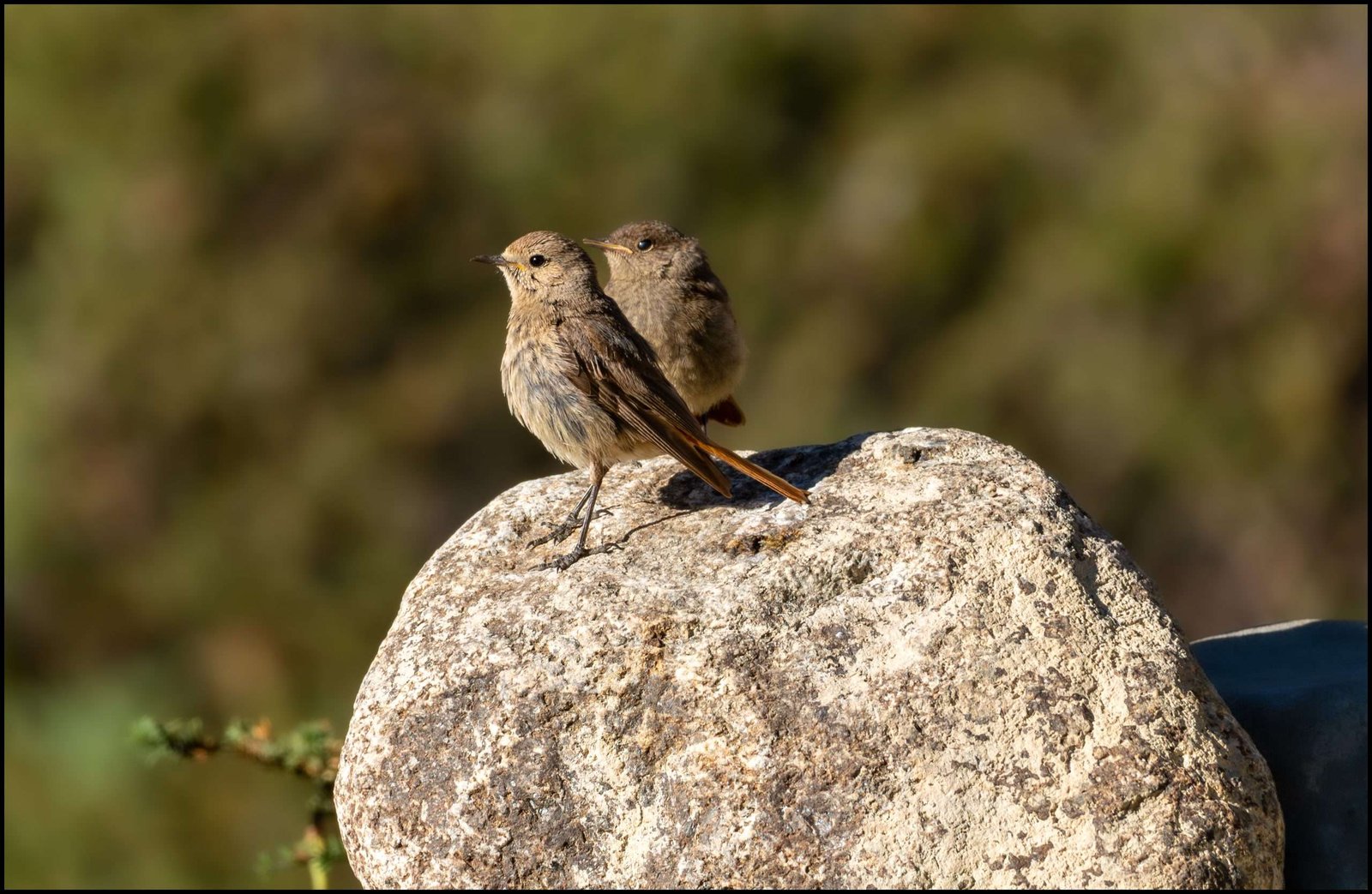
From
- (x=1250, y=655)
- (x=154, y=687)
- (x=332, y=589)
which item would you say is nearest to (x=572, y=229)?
(x=332, y=589)

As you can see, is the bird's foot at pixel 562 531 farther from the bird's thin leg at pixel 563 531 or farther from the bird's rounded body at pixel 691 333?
the bird's rounded body at pixel 691 333

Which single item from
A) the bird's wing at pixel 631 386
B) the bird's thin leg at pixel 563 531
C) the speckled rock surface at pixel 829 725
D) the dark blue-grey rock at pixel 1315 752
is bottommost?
the dark blue-grey rock at pixel 1315 752

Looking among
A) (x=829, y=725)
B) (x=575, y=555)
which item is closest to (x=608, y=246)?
(x=575, y=555)

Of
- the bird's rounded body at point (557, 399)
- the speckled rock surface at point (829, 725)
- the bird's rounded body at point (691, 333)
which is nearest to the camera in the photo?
the speckled rock surface at point (829, 725)

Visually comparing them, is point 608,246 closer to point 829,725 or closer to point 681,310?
point 681,310

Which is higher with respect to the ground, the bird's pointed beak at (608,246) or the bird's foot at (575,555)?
the bird's pointed beak at (608,246)

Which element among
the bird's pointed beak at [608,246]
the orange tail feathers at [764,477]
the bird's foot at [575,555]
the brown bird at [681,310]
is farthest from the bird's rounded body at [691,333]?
the bird's foot at [575,555]

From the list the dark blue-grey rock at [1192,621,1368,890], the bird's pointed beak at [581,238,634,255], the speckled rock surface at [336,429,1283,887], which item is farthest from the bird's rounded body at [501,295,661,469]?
the dark blue-grey rock at [1192,621,1368,890]

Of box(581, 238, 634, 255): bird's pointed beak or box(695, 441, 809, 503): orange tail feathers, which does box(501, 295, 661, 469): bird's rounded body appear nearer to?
box(695, 441, 809, 503): orange tail feathers
